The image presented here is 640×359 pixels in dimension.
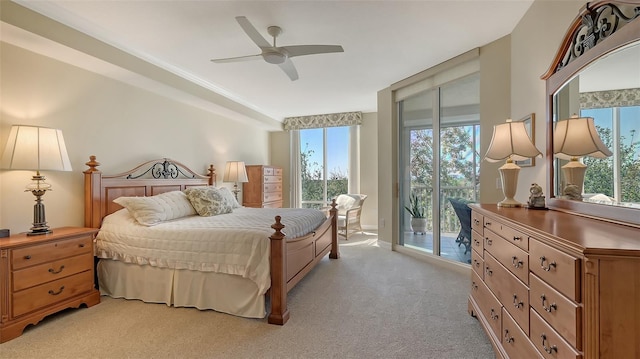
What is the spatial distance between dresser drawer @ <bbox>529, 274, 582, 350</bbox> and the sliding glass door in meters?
2.43

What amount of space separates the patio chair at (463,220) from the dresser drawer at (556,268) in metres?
2.35

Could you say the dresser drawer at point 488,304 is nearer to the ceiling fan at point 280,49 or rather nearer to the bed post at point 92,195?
the ceiling fan at point 280,49

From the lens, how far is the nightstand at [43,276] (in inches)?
81.1

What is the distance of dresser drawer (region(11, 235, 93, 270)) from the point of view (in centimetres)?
212

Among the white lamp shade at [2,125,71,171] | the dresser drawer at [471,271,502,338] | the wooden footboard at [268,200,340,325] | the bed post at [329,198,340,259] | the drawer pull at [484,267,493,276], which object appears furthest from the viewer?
the bed post at [329,198,340,259]

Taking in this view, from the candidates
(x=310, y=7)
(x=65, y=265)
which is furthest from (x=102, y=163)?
(x=310, y=7)

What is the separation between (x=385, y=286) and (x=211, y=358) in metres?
1.88

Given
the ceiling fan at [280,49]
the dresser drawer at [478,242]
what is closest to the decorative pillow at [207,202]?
the ceiling fan at [280,49]

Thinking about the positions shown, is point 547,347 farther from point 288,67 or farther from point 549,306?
point 288,67

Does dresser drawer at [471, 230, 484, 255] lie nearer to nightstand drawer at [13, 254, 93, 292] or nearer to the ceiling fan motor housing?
the ceiling fan motor housing

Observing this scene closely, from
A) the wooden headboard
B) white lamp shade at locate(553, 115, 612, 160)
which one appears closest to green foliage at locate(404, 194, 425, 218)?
white lamp shade at locate(553, 115, 612, 160)

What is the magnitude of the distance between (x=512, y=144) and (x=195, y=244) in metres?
2.66

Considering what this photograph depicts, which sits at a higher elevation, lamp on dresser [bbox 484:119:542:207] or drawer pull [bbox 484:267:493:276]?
lamp on dresser [bbox 484:119:542:207]

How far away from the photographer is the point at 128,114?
346 centimetres
